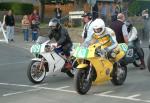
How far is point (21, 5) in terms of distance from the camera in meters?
43.8

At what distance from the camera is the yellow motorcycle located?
10969 millimetres

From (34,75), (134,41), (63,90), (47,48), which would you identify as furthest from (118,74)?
(134,41)

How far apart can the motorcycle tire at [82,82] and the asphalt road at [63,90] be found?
14cm

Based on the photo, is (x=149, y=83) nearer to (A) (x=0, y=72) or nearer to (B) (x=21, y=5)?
(A) (x=0, y=72)

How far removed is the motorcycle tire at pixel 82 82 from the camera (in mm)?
10867

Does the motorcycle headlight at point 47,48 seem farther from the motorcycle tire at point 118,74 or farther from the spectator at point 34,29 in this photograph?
the spectator at point 34,29

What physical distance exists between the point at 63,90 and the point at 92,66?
1.07 m

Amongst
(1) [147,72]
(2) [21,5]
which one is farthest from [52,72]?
(2) [21,5]

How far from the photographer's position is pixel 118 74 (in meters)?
12.4

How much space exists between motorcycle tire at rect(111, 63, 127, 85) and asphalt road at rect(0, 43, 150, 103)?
5.9 inches

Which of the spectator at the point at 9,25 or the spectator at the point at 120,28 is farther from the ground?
the spectator at the point at 120,28

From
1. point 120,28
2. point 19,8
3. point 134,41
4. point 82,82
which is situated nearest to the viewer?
point 82,82

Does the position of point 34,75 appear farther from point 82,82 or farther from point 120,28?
point 120,28

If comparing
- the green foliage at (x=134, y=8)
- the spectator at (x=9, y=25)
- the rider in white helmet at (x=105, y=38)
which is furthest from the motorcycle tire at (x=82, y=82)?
the green foliage at (x=134, y=8)
